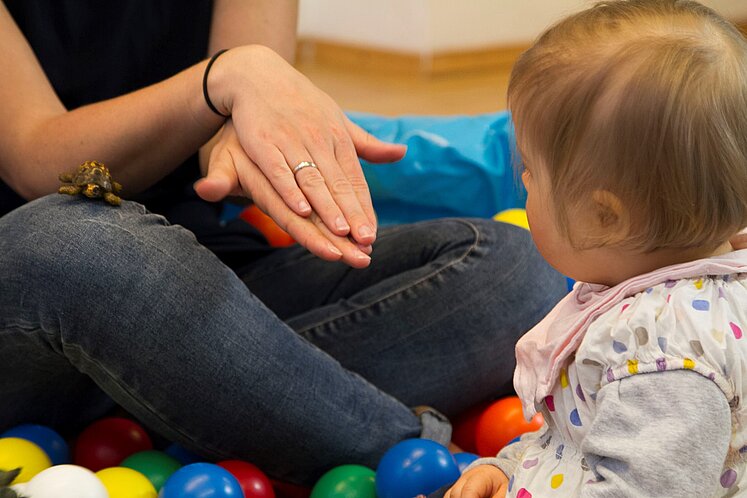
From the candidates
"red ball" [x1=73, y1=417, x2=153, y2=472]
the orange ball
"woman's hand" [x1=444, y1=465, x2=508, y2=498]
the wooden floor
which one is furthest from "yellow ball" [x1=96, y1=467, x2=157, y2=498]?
the wooden floor

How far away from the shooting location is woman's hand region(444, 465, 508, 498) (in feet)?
2.76

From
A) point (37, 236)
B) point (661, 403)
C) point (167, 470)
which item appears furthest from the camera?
point (167, 470)

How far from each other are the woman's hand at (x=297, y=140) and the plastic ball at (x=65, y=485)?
320 mm

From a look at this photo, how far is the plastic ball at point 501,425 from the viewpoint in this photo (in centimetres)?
119

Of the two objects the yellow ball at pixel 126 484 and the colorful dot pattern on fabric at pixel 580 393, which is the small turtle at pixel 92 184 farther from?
the colorful dot pattern on fabric at pixel 580 393

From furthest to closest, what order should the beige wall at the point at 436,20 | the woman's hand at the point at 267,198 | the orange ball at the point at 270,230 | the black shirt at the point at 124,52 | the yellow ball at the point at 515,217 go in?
the beige wall at the point at 436,20 < the orange ball at the point at 270,230 < the yellow ball at the point at 515,217 < the black shirt at the point at 124,52 < the woman's hand at the point at 267,198

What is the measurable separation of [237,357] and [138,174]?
0.29m

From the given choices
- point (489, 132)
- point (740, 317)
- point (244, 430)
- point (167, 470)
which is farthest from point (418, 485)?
point (489, 132)

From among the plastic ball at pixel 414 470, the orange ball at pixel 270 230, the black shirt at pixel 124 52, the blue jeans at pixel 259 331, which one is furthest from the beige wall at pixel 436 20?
the plastic ball at pixel 414 470

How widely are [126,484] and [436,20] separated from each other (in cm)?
242

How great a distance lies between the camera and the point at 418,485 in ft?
3.29

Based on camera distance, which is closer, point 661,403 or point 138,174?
point 661,403

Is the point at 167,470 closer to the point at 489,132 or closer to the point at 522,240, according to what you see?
the point at 522,240

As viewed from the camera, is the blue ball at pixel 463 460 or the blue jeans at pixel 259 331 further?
the blue ball at pixel 463 460
